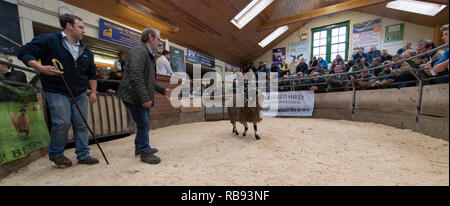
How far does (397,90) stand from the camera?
3.45m

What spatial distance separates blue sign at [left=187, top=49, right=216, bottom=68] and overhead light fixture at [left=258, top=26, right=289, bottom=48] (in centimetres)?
351

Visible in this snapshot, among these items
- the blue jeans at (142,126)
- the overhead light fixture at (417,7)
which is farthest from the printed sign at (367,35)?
the blue jeans at (142,126)

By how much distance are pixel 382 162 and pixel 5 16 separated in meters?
6.48

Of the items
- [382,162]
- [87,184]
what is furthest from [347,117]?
[87,184]

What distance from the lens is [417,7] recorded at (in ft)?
21.7

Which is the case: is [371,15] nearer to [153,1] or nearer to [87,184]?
[153,1]

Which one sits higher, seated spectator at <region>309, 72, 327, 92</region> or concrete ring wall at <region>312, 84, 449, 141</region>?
seated spectator at <region>309, 72, 327, 92</region>

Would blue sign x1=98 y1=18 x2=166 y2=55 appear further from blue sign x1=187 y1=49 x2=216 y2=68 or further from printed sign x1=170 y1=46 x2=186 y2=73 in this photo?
blue sign x1=187 y1=49 x2=216 y2=68

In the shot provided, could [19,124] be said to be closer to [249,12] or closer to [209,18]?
[209,18]

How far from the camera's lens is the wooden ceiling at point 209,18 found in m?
4.95

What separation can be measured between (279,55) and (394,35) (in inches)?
231

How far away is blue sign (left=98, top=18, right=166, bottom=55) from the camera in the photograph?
4.74m

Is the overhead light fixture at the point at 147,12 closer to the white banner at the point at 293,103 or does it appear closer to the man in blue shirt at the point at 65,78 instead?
the man in blue shirt at the point at 65,78

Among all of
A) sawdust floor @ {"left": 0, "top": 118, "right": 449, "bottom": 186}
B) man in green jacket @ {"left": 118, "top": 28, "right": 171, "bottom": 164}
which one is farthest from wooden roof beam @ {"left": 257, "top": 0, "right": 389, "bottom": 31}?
man in green jacket @ {"left": 118, "top": 28, "right": 171, "bottom": 164}
